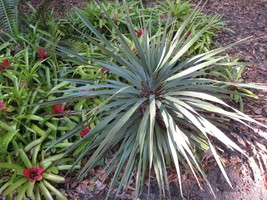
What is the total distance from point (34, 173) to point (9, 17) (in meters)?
1.85

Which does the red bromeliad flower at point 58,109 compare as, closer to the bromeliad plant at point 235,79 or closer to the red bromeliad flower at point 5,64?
the red bromeliad flower at point 5,64

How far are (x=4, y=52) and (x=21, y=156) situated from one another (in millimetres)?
1459

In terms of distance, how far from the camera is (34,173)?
5.93 feet

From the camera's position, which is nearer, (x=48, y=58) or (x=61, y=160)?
(x=61, y=160)

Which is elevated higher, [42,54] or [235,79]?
[42,54]

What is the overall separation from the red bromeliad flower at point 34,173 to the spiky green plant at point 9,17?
1.67 m

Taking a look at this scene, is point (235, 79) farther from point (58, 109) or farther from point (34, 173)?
point (34, 173)

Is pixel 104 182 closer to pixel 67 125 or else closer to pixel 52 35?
pixel 67 125

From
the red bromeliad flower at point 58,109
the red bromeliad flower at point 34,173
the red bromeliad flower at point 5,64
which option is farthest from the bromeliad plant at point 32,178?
the red bromeliad flower at point 5,64

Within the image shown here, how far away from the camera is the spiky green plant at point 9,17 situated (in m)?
2.78

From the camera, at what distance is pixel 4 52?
280cm

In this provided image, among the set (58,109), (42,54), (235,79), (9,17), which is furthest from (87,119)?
(9,17)

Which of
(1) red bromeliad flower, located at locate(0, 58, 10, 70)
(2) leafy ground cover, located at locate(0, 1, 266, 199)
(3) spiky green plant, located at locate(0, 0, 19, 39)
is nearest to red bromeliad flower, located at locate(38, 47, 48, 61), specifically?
(2) leafy ground cover, located at locate(0, 1, 266, 199)

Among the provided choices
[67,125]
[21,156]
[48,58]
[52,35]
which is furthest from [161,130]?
[52,35]
